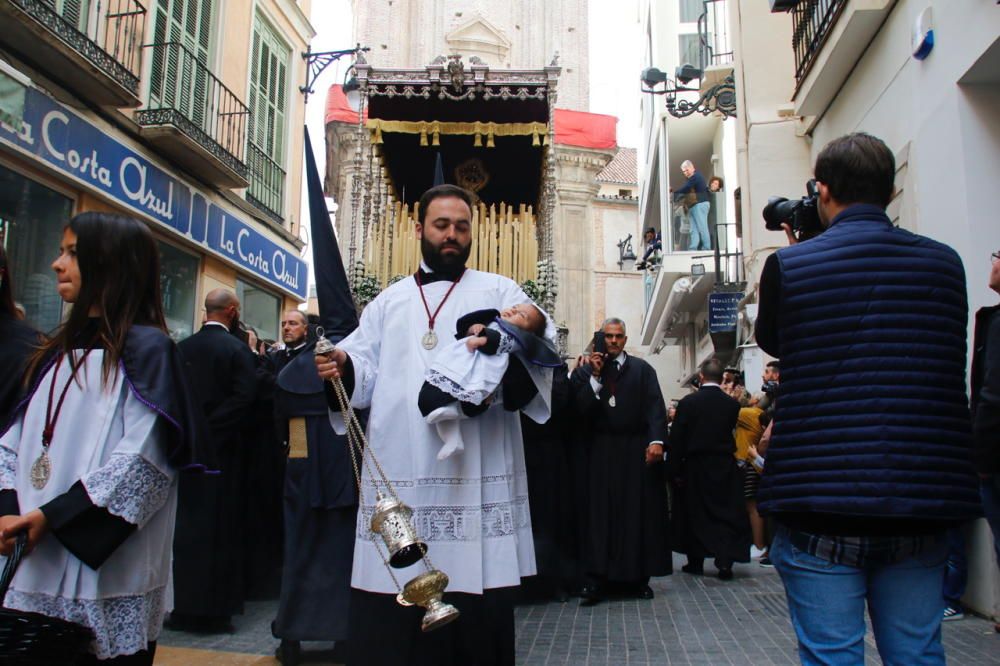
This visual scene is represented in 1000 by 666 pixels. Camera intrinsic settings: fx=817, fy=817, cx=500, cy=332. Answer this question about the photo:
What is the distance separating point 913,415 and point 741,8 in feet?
35.1

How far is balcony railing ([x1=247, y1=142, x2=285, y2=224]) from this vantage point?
13.0m

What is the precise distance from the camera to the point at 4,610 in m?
1.93

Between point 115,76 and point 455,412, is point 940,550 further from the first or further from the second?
point 115,76

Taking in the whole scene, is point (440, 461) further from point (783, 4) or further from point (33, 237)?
point (783, 4)

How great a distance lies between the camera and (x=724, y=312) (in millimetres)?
14086

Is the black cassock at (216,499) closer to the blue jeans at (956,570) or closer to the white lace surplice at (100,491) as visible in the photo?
the white lace surplice at (100,491)

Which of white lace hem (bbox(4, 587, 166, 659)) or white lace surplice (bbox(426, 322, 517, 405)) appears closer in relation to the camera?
white lace hem (bbox(4, 587, 166, 659))

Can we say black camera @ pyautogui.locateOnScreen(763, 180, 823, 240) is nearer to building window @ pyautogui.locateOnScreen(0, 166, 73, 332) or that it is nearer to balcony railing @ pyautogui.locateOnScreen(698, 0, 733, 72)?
building window @ pyautogui.locateOnScreen(0, 166, 73, 332)

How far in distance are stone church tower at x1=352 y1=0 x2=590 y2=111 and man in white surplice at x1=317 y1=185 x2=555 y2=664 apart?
27804 millimetres

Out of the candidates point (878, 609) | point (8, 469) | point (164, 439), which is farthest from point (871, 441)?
point (8, 469)

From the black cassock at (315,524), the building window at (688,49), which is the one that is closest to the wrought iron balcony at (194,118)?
the black cassock at (315,524)

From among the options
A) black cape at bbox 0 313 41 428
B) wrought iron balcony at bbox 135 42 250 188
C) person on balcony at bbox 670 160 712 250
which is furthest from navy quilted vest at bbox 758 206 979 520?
person on balcony at bbox 670 160 712 250

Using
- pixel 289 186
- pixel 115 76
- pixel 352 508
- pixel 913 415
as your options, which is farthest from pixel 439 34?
pixel 913 415

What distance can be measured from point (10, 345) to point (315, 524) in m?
1.95
